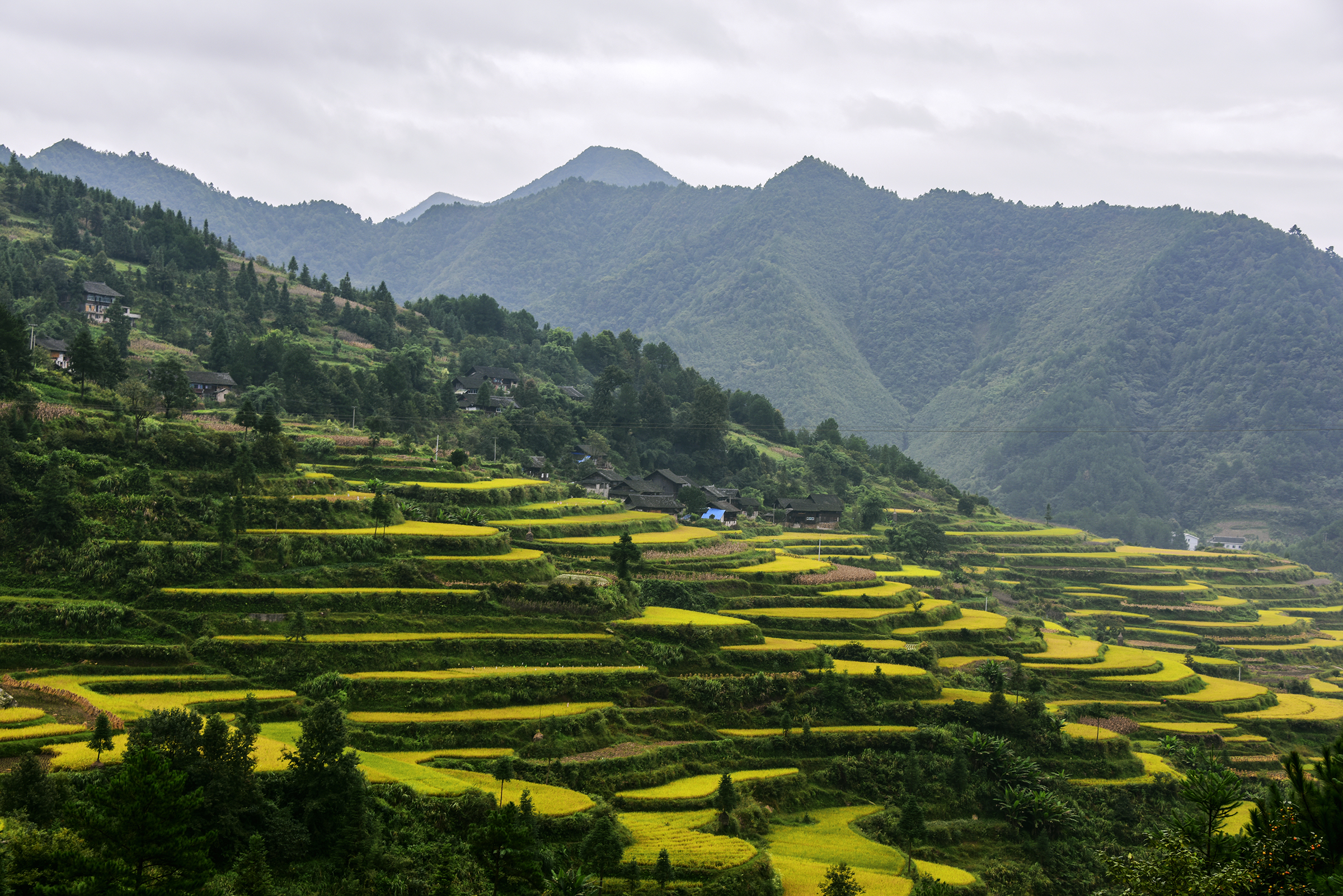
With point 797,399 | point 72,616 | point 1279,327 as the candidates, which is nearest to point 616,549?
point 72,616

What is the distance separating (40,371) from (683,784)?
30232 millimetres

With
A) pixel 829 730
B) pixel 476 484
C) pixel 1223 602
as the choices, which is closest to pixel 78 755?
pixel 829 730

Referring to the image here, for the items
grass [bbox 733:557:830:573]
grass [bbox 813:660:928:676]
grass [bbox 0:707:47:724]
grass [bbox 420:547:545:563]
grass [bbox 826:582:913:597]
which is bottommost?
grass [bbox 813:660:928:676]

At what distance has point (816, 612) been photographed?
43062mm

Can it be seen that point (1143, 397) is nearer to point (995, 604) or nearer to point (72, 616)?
Answer: point (995, 604)

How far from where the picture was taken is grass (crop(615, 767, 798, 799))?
1083 inches

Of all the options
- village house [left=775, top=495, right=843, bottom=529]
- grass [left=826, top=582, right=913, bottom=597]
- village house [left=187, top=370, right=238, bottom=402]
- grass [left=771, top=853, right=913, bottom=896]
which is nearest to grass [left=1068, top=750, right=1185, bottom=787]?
grass [left=771, top=853, right=913, bottom=896]

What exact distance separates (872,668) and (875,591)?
1034 cm

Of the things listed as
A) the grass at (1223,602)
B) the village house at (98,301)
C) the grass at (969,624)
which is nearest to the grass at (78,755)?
the grass at (969,624)

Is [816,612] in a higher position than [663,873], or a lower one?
higher

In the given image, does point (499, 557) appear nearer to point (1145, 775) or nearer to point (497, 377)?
point (1145, 775)

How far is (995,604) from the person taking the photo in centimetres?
6219

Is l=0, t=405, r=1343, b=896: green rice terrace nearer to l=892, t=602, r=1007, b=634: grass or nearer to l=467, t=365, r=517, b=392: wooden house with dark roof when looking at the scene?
l=892, t=602, r=1007, b=634: grass

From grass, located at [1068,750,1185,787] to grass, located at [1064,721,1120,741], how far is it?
121cm
